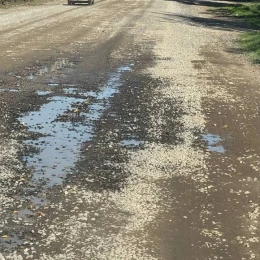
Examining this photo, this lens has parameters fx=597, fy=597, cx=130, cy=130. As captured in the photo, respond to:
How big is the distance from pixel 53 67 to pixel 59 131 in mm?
5315

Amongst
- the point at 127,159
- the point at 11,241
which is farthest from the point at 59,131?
the point at 11,241

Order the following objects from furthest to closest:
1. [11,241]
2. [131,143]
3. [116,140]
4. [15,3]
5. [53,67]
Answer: [15,3], [53,67], [116,140], [131,143], [11,241]

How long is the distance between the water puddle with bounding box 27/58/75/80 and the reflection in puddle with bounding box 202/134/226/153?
4754 millimetres

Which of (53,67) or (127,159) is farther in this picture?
(53,67)

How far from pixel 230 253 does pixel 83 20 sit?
73.7 ft

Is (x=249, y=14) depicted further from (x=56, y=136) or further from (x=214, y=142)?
(x=56, y=136)

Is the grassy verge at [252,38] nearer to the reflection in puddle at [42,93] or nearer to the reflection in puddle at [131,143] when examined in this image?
the reflection in puddle at [42,93]

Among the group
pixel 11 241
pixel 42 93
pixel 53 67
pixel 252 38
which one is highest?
pixel 11 241

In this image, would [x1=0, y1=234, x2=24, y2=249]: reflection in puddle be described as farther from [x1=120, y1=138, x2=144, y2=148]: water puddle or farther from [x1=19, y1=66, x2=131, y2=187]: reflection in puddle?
[x1=120, y1=138, x2=144, y2=148]: water puddle

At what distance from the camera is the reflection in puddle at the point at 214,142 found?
719 cm

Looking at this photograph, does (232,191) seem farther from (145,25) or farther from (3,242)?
(145,25)

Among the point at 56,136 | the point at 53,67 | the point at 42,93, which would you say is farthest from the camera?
the point at 53,67

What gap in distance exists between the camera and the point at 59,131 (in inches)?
304

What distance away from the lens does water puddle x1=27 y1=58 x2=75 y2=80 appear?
11.8m
